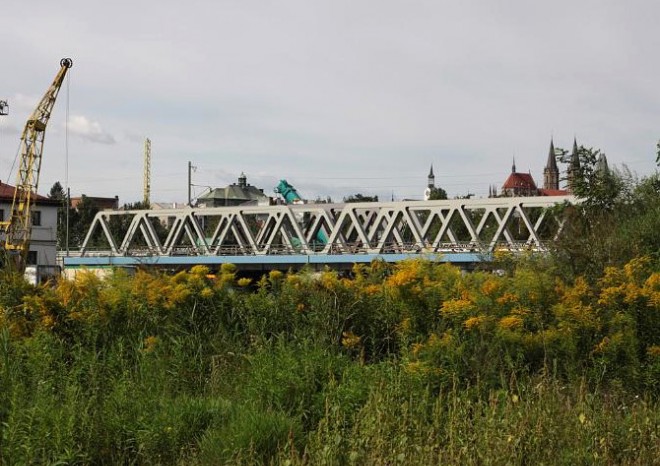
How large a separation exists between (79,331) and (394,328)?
151 inches

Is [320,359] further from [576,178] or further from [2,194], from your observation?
[2,194]

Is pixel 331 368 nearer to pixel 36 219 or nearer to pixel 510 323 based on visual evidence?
pixel 510 323

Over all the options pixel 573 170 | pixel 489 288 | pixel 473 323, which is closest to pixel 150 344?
pixel 473 323

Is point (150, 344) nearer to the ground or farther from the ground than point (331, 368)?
farther from the ground

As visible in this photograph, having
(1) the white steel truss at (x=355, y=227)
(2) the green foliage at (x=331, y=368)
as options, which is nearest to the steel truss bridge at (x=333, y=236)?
(1) the white steel truss at (x=355, y=227)

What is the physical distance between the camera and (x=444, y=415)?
8.41 meters

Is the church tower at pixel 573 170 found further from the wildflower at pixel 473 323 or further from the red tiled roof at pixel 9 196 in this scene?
the red tiled roof at pixel 9 196

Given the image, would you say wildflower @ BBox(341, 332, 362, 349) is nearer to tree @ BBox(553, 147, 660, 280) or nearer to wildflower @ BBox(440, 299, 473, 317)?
wildflower @ BBox(440, 299, 473, 317)

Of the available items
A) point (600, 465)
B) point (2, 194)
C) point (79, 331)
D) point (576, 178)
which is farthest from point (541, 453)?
point (2, 194)

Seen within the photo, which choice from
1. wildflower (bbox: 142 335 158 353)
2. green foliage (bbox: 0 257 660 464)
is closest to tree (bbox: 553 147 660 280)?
green foliage (bbox: 0 257 660 464)

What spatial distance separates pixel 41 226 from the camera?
264 ft

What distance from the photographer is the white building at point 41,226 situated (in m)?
78.9

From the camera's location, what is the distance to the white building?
259 ft

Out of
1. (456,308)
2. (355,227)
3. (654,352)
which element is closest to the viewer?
(654,352)
